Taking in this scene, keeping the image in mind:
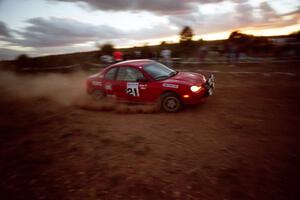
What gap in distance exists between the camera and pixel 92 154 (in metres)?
4.81

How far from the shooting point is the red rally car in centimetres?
707

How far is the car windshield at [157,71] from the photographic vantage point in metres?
7.50

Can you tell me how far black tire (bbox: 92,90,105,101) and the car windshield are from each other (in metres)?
1.89

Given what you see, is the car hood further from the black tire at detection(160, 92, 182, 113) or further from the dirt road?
the dirt road

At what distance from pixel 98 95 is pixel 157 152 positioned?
4.48m

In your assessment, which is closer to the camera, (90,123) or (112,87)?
(90,123)

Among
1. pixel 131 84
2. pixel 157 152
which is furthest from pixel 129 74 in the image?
pixel 157 152

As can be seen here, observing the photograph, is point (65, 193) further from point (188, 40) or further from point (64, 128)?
point (188, 40)

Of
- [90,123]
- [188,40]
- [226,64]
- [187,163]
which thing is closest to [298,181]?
[187,163]

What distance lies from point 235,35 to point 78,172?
744 inches

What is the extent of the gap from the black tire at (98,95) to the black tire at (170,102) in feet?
7.50

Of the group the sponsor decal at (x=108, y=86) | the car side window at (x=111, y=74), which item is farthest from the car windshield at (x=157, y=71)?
the sponsor decal at (x=108, y=86)

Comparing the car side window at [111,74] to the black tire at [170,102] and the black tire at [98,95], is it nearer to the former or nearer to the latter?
the black tire at [98,95]

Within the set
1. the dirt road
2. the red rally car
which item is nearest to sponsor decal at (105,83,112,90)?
the red rally car
